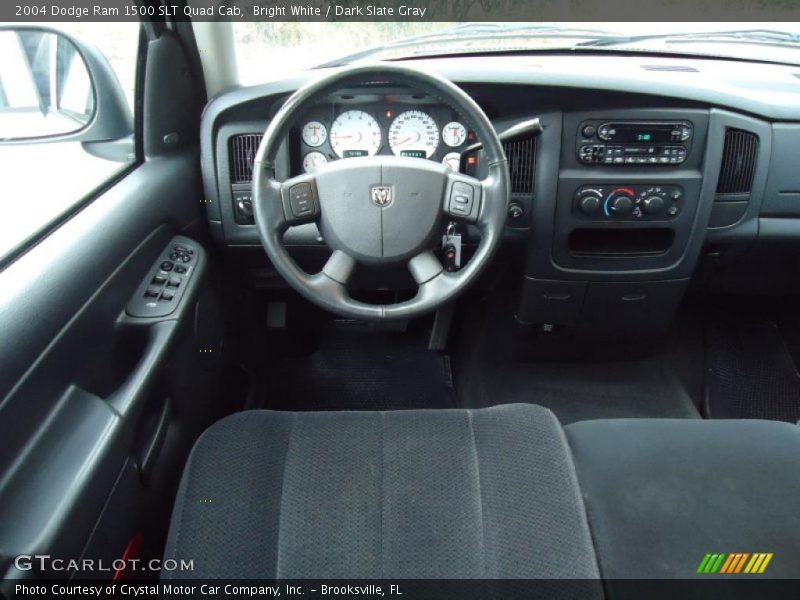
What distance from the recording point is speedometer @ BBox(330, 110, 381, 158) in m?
1.67

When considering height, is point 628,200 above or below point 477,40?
below

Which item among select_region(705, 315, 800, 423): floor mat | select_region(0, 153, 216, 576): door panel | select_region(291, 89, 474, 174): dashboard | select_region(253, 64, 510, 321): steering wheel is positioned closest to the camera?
select_region(0, 153, 216, 576): door panel

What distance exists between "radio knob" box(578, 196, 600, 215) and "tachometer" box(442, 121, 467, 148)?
374 mm

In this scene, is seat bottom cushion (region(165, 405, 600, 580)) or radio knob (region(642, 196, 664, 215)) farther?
radio knob (region(642, 196, 664, 215))

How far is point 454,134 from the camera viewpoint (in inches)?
66.9

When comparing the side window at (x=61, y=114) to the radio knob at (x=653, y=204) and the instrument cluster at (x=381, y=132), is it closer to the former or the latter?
the instrument cluster at (x=381, y=132)

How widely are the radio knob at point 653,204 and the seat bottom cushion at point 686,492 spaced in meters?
0.65

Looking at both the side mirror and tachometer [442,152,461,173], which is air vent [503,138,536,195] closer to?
tachometer [442,152,461,173]

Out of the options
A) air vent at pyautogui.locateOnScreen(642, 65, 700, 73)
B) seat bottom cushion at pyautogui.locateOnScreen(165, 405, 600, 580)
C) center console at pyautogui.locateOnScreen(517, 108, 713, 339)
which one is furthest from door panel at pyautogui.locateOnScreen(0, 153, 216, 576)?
air vent at pyautogui.locateOnScreen(642, 65, 700, 73)

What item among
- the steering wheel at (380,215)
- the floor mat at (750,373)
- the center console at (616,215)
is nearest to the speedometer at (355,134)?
the steering wheel at (380,215)

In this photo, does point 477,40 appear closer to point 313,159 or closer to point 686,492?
point 313,159

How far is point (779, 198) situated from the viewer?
1841 millimetres

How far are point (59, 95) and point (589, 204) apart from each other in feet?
4.70

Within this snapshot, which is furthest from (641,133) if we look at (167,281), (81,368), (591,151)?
(81,368)
